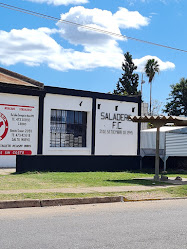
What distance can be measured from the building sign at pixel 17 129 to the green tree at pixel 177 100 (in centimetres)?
4435

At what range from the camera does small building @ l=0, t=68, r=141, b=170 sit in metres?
23.5

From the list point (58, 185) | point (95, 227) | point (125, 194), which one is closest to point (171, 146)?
point (58, 185)

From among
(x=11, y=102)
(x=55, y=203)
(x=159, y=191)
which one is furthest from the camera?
(x=11, y=102)

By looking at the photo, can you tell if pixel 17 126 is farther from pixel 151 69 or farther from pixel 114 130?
pixel 151 69

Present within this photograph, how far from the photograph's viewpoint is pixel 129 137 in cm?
2983

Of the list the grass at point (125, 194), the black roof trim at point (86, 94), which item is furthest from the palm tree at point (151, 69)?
the grass at point (125, 194)

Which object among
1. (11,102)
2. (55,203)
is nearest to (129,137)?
(11,102)

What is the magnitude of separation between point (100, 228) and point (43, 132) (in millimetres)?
17633

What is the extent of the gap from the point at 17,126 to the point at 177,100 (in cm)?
4672

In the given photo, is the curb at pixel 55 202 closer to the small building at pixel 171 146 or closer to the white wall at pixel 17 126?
the small building at pixel 171 146

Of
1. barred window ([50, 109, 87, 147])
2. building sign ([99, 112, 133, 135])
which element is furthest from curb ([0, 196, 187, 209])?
building sign ([99, 112, 133, 135])

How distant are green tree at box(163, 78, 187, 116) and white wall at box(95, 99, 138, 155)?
3707 centimetres

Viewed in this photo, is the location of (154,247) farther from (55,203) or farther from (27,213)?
(55,203)

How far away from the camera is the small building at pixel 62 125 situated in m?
23.5
